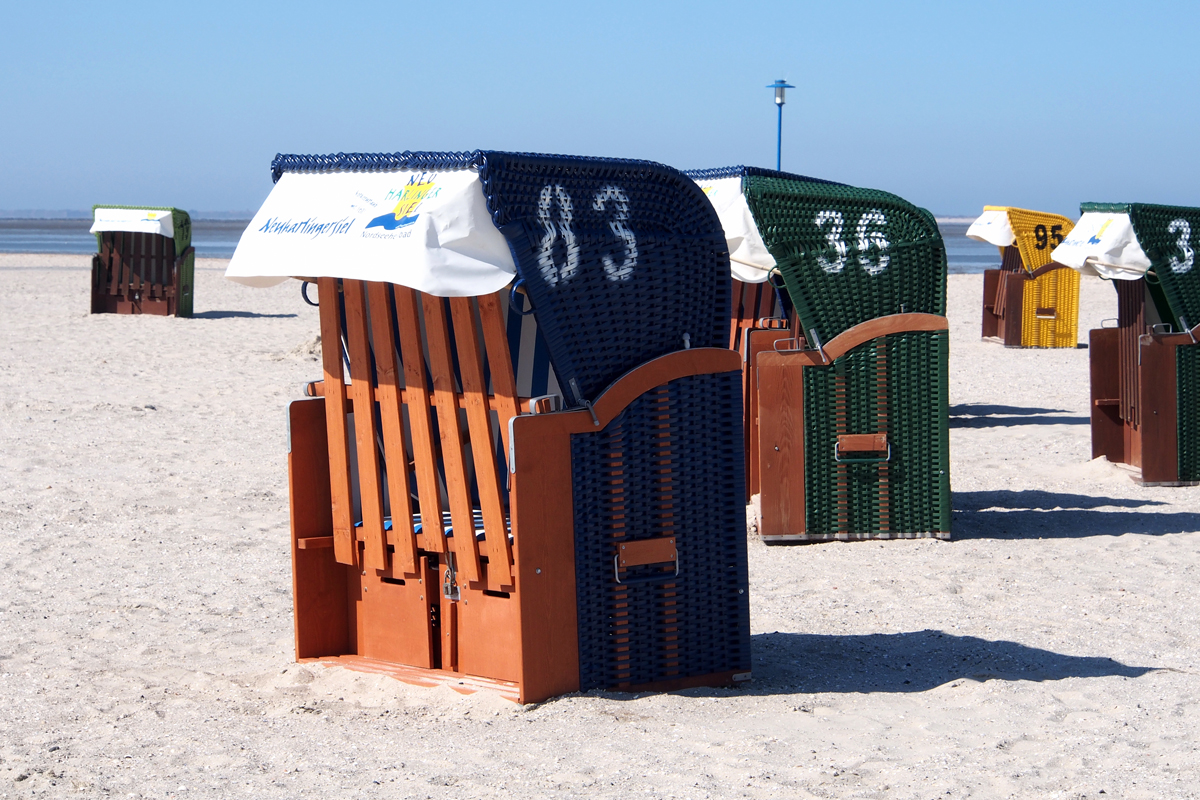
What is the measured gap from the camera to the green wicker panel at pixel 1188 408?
8.30 meters

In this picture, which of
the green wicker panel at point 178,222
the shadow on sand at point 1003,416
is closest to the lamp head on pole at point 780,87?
the shadow on sand at point 1003,416

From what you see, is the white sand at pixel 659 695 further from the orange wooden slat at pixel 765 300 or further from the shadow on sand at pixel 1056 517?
the orange wooden slat at pixel 765 300

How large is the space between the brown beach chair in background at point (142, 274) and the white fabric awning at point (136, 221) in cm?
50

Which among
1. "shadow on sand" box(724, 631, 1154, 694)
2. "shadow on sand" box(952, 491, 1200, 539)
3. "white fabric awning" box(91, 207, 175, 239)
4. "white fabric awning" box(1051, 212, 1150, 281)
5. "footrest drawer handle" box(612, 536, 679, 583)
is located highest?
"white fabric awning" box(91, 207, 175, 239)

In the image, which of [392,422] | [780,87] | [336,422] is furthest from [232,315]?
[392,422]

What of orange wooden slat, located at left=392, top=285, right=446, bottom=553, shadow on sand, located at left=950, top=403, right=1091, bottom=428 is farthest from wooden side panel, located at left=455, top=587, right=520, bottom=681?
shadow on sand, located at left=950, top=403, right=1091, bottom=428

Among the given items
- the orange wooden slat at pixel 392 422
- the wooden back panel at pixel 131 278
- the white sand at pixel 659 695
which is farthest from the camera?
the wooden back panel at pixel 131 278

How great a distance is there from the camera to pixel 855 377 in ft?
23.0

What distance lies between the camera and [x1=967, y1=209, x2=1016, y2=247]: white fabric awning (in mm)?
17328

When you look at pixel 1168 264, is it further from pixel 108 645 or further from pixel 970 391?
pixel 108 645

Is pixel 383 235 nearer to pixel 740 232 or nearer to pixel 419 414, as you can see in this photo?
pixel 419 414

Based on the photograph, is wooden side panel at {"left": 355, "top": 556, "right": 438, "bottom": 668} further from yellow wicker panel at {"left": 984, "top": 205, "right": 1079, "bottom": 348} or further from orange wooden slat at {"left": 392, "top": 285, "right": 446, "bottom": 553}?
yellow wicker panel at {"left": 984, "top": 205, "right": 1079, "bottom": 348}

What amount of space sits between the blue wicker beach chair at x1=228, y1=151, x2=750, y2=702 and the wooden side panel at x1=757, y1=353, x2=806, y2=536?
7.66 feet

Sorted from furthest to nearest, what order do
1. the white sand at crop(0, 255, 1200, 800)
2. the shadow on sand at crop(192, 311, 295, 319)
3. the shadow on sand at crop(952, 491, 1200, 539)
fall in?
the shadow on sand at crop(192, 311, 295, 319) → the shadow on sand at crop(952, 491, 1200, 539) → the white sand at crop(0, 255, 1200, 800)
